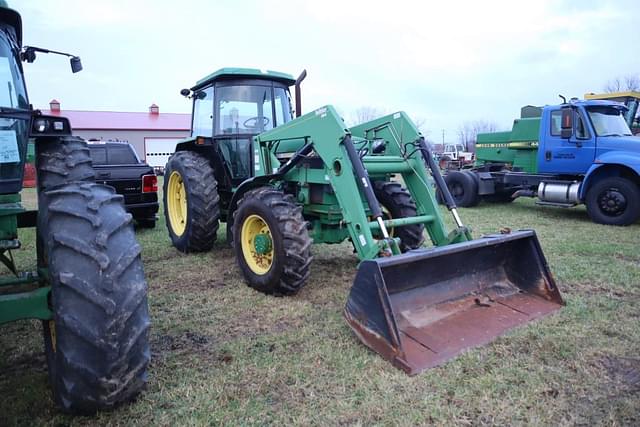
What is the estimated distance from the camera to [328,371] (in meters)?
2.88

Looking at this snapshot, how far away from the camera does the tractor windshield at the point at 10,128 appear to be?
8.21 feet

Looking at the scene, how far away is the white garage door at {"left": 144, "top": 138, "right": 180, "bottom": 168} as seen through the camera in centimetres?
3375

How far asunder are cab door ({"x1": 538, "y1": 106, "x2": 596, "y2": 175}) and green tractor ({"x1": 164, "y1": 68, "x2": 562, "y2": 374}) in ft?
18.4

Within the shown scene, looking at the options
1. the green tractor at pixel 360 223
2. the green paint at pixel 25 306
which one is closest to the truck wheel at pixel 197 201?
the green tractor at pixel 360 223

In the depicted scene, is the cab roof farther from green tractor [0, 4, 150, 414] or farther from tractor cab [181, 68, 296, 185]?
green tractor [0, 4, 150, 414]

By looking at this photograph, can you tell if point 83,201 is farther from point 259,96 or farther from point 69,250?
point 259,96

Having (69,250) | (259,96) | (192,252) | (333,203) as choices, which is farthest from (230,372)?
(259,96)

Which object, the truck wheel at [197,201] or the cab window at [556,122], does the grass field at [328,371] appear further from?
the cab window at [556,122]

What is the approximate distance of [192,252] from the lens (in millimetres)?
6082

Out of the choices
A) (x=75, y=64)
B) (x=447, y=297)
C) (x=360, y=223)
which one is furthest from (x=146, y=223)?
(x=447, y=297)

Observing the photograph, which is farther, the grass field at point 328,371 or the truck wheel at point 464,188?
the truck wheel at point 464,188

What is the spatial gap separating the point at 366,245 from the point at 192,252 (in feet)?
10.6

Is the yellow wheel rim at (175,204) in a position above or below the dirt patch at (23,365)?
above

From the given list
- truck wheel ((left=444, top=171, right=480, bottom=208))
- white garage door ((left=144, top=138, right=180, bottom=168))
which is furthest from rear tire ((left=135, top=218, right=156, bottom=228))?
white garage door ((left=144, top=138, right=180, bottom=168))
